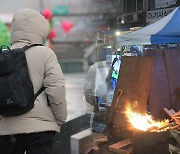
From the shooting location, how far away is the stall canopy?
5.03m

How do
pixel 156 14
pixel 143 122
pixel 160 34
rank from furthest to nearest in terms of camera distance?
pixel 156 14
pixel 160 34
pixel 143 122

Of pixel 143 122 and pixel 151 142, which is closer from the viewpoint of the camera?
pixel 151 142

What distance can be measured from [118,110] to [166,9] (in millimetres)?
3781

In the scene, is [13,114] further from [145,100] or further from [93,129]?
[93,129]

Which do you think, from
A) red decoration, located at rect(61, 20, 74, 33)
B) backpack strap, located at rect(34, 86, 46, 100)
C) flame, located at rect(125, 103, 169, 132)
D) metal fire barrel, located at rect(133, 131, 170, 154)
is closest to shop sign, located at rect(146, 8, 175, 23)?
red decoration, located at rect(61, 20, 74, 33)

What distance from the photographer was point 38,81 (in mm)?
2650

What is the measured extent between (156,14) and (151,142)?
503 cm

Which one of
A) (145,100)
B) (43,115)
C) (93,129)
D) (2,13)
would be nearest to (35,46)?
(43,115)

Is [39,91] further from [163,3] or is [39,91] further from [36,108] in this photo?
[163,3]

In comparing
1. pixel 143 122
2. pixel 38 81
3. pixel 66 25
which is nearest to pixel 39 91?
pixel 38 81

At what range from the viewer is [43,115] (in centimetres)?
265

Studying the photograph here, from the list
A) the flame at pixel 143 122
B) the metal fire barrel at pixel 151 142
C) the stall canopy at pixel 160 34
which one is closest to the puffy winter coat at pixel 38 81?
the metal fire barrel at pixel 151 142

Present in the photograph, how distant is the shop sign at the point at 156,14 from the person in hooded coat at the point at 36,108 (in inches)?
222

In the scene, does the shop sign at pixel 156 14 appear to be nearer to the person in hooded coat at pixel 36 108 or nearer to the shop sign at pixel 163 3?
the shop sign at pixel 163 3
